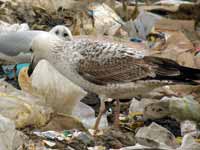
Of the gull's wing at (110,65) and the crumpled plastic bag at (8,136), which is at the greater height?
the gull's wing at (110,65)

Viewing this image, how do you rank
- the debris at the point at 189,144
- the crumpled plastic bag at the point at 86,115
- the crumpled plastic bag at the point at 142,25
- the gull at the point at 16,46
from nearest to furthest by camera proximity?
1. the debris at the point at 189,144
2. the crumpled plastic bag at the point at 86,115
3. the gull at the point at 16,46
4. the crumpled plastic bag at the point at 142,25

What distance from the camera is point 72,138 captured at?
13.5 feet

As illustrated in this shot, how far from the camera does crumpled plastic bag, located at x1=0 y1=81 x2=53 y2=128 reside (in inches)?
166

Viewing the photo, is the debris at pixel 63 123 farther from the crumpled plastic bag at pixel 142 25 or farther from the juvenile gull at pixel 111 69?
the crumpled plastic bag at pixel 142 25

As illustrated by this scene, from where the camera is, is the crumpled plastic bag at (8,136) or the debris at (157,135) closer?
the crumpled plastic bag at (8,136)

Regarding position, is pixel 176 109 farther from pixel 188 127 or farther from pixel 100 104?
pixel 100 104

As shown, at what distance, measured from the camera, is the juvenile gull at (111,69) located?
4.38 meters

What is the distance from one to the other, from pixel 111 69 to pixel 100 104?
0.55m

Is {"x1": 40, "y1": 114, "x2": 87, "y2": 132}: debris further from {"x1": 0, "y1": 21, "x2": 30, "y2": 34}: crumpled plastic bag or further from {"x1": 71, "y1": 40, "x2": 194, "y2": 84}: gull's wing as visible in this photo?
{"x1": 0, "y1": 21, "x2": 30, "y2": 34}: crumpled plastic bag

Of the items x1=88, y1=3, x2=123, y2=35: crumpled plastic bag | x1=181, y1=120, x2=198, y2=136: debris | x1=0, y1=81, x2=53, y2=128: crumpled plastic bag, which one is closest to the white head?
x1=0, y1=81, x2=53, y2=128: crumpled plastic bag

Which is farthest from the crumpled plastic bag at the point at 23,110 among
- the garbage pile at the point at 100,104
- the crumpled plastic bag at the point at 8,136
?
the crumpled plastic bag at the point at 8,136

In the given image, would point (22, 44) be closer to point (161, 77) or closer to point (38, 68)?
point (38, 68)

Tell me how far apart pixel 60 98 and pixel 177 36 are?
1.86 meters

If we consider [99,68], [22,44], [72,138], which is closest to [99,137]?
[72,138]
